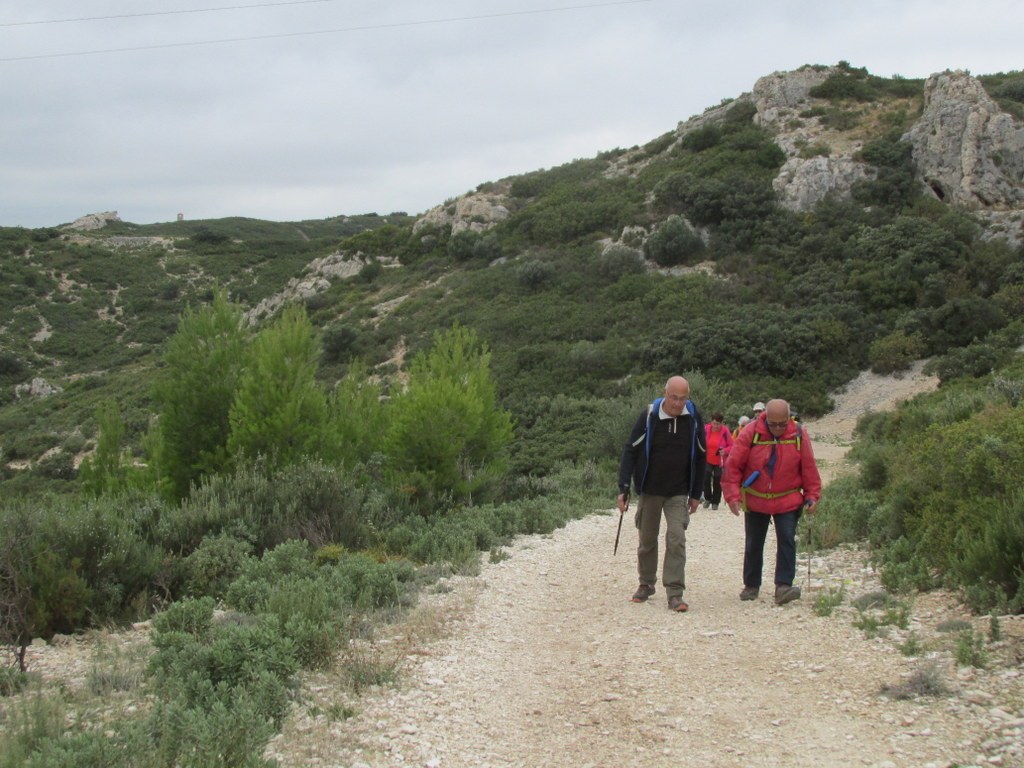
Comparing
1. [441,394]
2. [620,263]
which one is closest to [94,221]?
[620,263]

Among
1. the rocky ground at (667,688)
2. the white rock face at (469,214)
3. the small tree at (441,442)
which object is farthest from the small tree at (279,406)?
the white rock face at (469,214)

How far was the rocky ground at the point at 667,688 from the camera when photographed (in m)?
3.82

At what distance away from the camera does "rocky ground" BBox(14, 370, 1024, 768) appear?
3.82 m

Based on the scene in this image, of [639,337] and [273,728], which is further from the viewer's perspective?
[639,337]

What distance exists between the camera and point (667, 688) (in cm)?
469

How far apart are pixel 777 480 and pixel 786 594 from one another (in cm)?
90

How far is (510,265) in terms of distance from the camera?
43219 millimetres

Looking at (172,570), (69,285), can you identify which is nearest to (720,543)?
(172,570)

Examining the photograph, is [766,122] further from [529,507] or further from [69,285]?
[69,285]

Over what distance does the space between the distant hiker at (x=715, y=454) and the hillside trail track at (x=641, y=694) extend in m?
4.92

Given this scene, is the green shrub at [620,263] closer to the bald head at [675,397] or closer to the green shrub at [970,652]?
the bald head at [675,397]

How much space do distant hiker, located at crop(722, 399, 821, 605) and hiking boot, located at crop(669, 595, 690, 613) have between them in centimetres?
75

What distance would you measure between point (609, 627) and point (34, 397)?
4957 cm

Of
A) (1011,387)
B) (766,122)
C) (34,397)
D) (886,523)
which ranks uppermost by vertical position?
(766,122)
